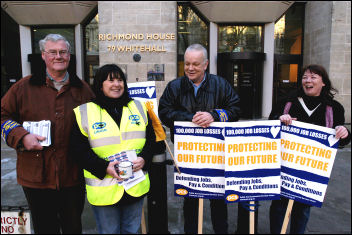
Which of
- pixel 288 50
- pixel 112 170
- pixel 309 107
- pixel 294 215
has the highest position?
pixel 288 50

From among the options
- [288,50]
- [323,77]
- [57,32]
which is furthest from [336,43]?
[57,32]

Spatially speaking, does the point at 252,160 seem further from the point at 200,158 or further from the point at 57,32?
the point at 57,32

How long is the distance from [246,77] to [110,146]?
28.8 ft

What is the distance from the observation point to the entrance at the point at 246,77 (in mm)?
9602

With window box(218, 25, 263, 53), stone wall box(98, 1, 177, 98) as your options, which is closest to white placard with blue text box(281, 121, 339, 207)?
→ stone wall box(98, 1, 177, 98)

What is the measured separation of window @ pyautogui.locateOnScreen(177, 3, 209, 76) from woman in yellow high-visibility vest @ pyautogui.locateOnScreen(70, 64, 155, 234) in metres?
7.95

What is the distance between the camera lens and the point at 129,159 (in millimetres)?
1909

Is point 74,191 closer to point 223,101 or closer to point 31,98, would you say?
point 31,98

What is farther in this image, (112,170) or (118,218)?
(118,218)

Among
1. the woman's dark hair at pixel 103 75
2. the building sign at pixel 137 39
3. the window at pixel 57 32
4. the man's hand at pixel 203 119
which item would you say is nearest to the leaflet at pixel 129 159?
the woman's dark hair at pixel 103 75

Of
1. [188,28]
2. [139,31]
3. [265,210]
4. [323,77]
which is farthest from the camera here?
[188,28]

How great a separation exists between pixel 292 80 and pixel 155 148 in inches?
386

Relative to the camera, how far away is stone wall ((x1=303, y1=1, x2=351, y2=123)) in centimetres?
886

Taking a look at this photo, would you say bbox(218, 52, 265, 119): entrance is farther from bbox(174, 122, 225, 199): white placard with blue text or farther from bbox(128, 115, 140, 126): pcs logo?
bbox(128, 115, 140, 126): pcs logo
